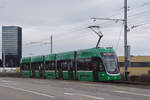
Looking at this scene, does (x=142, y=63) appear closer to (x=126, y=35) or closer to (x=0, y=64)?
(x=126, y=35)

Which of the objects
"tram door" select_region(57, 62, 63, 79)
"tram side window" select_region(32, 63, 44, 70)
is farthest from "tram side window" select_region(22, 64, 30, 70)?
"tram door" select_region(57, 62, 63, 79)

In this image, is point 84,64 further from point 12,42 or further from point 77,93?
point 12,42

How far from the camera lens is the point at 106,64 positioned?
26.2 metres

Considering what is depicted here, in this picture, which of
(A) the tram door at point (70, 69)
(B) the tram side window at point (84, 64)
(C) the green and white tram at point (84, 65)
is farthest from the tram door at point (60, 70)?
(B) the tram side window at point (84, 64)

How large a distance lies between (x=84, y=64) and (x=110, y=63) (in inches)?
118

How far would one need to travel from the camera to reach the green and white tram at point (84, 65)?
26188mm

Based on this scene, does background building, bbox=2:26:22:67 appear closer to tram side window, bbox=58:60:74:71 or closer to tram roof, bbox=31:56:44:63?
tram roof, bbox=31:56:44:63

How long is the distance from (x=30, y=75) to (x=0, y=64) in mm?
66760

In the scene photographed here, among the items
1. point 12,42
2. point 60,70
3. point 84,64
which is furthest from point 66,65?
point 12,42

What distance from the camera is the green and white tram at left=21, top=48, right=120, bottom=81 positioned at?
2619 cm

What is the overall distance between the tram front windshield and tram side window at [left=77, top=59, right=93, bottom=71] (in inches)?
66.2

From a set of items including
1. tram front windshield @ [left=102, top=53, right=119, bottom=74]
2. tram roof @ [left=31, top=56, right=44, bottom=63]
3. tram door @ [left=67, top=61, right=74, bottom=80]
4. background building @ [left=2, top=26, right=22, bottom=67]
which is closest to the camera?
tram front windshield @ [left=102, top=53, right=119, bottom=74]

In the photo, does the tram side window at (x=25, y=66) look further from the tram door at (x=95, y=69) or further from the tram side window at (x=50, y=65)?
the tram door at (x=95, y=69)

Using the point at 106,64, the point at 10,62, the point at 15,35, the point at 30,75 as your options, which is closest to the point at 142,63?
the point at 30,75
